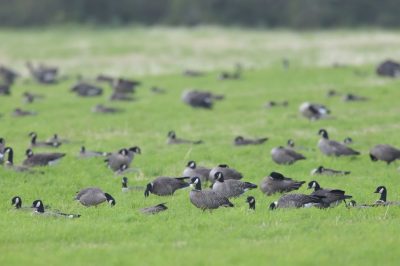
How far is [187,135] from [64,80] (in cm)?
2258

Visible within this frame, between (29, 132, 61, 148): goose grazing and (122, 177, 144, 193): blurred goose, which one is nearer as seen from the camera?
(122, 177, 144, 193): blurred goose

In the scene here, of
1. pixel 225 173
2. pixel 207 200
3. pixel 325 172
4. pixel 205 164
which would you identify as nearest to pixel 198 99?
pixel 205 164

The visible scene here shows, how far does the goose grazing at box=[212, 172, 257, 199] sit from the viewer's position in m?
19.3

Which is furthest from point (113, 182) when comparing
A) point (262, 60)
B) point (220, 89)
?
point (262, 60)

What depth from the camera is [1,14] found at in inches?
4562

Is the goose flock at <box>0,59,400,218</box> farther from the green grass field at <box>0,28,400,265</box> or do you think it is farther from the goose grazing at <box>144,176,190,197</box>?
the green grass field at <box>0,28,400,265</box>

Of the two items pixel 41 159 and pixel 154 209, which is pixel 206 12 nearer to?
pixel 41 159

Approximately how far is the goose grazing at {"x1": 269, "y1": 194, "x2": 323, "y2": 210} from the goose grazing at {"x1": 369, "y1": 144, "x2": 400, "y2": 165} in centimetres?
642

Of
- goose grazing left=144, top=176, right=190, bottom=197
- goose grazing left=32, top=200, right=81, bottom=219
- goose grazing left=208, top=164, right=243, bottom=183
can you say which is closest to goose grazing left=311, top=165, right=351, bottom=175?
goose grazing left=208, top=164, right=243, bottom=183

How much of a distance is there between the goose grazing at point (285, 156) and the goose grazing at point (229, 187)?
4.31 metres

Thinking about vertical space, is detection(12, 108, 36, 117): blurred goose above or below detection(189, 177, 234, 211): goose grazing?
below

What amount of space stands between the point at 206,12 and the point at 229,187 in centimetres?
9701

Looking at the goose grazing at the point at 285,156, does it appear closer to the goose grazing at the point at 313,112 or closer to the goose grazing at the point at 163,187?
the goose grazing at the point at 163,187

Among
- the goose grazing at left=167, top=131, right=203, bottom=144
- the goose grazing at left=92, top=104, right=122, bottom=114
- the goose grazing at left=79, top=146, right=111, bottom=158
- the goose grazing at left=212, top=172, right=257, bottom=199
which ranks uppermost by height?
the goose grazing at left=212, top=172, right=257, bottom=199
